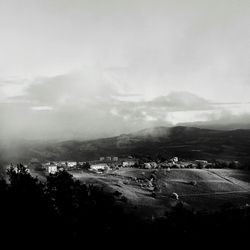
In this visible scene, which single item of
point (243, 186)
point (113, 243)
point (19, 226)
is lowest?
point (243, 186)

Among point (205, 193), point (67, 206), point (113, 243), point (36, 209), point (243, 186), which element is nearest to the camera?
point (113, 243)

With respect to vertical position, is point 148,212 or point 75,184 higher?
point 75,184

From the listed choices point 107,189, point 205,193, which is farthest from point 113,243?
point 205,193

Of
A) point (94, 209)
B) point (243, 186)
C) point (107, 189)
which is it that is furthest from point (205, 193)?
point (94, 209)

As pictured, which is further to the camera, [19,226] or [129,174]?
[129,174]

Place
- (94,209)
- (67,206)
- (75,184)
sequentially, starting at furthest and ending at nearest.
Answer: (75,184) < (67,206) < (94,209)

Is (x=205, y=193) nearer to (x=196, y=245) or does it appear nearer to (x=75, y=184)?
(x=75, y=184)
